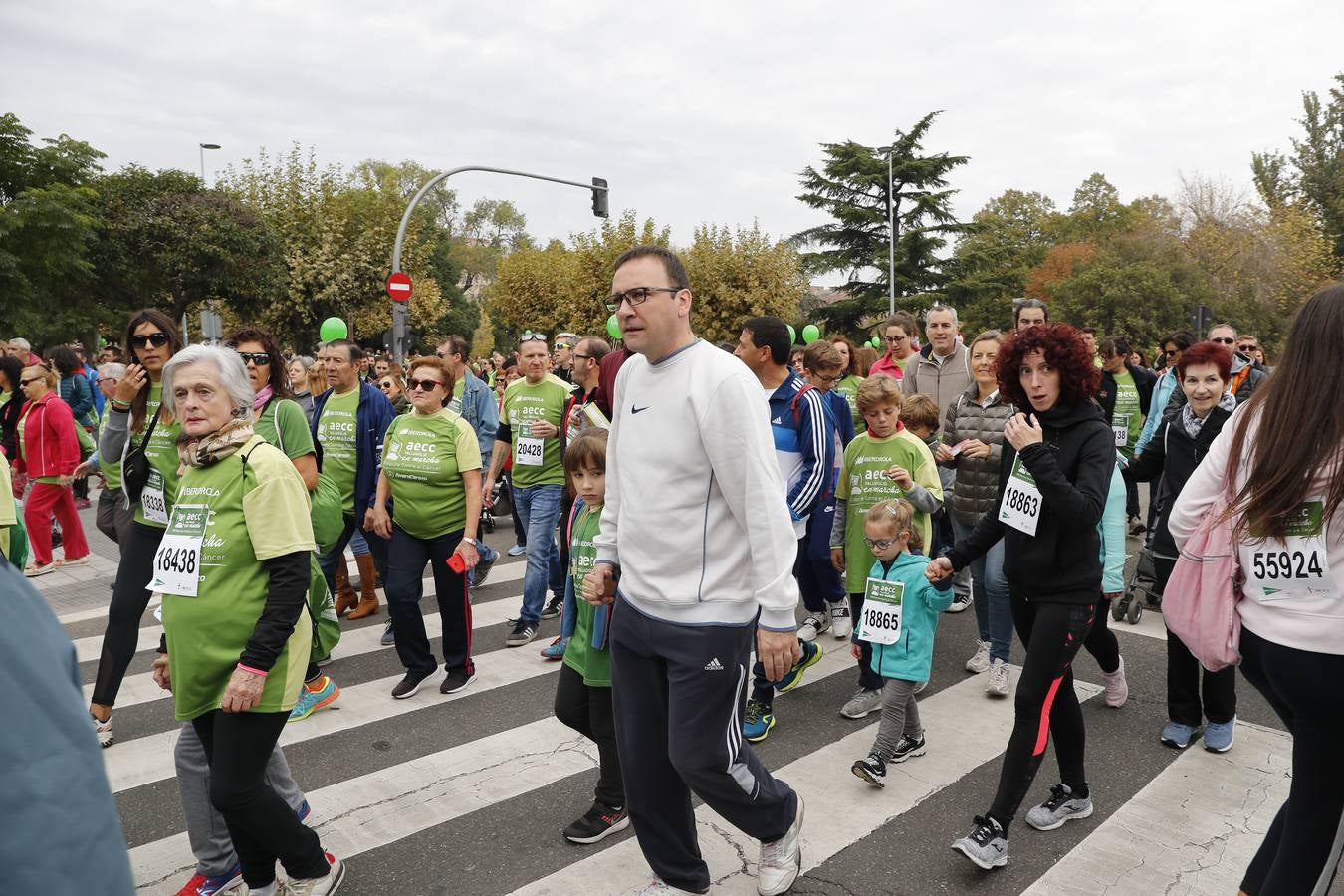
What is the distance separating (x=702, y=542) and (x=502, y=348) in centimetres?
6035

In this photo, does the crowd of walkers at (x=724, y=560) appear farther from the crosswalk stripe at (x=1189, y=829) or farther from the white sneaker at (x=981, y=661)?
the crosswalk stripe at (x=1189, y=829)

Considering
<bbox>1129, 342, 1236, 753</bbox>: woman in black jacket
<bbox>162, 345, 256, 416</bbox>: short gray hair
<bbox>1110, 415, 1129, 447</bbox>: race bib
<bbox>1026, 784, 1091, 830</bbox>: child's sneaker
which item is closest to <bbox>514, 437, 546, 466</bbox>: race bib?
<bbox>162, 345, 256, 416</bbox>: short gray hair

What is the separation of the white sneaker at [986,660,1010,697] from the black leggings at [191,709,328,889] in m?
3.70

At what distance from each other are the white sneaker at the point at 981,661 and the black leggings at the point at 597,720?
2772 millimetres

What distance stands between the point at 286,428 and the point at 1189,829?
179 inches

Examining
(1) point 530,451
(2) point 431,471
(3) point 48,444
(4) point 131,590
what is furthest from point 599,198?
(4) point 131,590

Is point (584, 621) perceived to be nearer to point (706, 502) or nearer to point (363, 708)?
point (706, 502)

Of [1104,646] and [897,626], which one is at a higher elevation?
[897,626]

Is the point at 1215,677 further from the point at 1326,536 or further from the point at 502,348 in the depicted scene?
the point at 502,348

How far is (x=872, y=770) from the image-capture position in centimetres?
406

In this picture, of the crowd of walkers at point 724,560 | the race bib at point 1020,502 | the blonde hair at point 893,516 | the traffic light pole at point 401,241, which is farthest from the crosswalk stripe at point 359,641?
the traffic light pole at point 401,241

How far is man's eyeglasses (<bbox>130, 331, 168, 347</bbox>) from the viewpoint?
14.5 feet

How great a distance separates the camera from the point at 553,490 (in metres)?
6.47

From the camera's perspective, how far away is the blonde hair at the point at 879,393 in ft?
17.3
